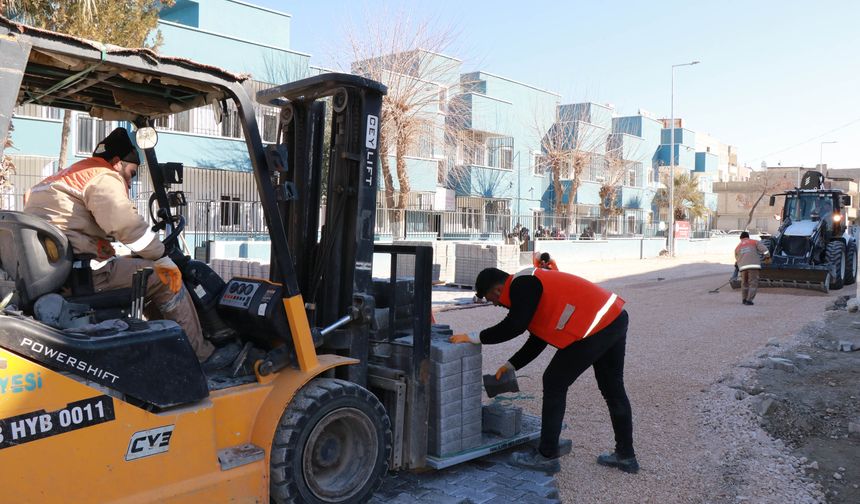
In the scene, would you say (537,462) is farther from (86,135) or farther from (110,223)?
(86,135)

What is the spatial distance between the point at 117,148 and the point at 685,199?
178ft

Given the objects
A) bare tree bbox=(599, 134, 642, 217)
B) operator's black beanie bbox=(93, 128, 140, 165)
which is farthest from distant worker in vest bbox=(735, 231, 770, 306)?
bare tree bbox=(599, 134, 642, 217)

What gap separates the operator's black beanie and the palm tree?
167 feet

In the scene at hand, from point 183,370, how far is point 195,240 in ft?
53.6

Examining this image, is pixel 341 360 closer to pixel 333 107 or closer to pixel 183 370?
pixel 183 370

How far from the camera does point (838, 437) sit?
6.21 m

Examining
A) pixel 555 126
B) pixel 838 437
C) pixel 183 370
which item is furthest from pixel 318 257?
pixel 555 126

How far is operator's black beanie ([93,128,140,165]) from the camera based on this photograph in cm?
399

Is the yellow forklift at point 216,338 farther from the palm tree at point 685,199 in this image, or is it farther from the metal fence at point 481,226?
the palm tree at point 685,199

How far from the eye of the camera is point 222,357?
425 cm

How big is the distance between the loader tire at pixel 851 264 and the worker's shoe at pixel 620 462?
61.1 ft

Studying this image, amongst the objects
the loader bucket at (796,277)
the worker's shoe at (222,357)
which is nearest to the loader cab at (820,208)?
the loader bucket at (796,277)

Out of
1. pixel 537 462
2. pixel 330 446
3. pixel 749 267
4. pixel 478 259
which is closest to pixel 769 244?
pixel 749 267

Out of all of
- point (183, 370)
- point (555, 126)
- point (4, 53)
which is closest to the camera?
point (4, 53)
